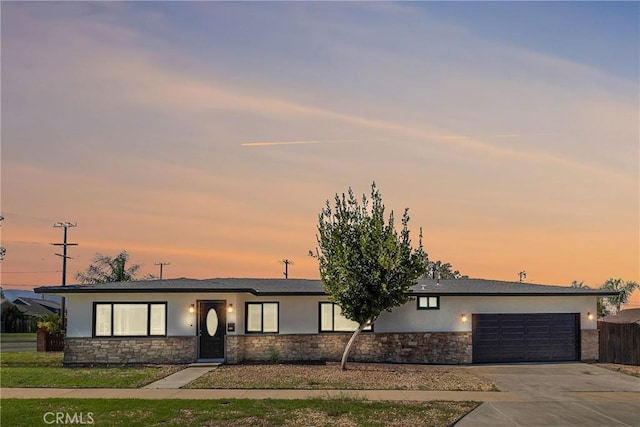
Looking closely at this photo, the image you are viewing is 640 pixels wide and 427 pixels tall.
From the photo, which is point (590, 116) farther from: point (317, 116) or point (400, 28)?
point (317, 116)

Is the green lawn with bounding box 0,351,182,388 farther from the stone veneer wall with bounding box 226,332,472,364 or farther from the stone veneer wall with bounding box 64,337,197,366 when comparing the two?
the stone veneer wall with bounding box 226,332,472,364

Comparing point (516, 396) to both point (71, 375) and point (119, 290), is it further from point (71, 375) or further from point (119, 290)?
point (119, 290)

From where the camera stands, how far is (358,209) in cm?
2231

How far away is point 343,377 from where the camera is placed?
20594 millimetres

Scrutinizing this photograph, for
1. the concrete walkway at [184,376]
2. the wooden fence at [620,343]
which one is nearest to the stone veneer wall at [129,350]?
the concrete walkway at [184,376]

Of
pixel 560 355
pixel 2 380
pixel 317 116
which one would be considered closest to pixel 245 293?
pixel 317 116

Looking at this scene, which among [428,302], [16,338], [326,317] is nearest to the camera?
[326,317]

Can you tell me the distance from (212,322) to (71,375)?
5.67m

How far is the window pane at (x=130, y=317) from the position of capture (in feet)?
81.0

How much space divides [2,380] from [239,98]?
1175 centimetres

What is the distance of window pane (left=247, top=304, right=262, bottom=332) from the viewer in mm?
25594

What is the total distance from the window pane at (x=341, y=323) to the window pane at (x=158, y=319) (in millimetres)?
6670

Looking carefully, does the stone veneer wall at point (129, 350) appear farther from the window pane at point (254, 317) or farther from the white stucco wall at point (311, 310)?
the window pane at point (254, 317)

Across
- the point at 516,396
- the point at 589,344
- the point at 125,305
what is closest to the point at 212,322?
the point at 125,305
